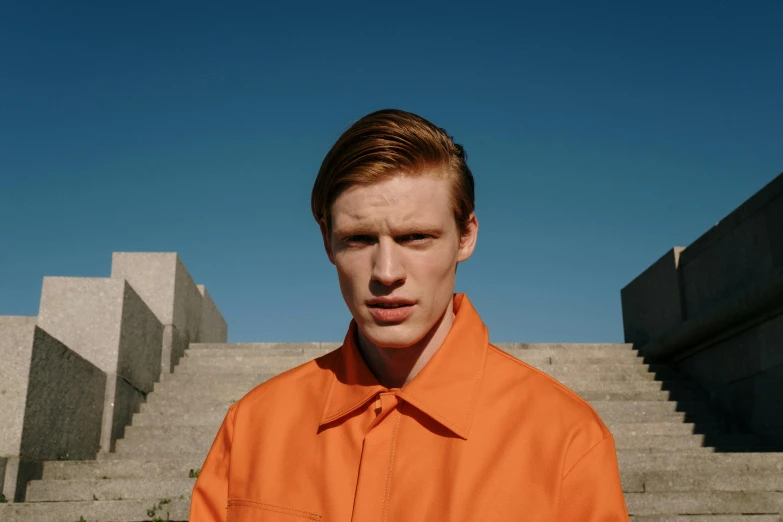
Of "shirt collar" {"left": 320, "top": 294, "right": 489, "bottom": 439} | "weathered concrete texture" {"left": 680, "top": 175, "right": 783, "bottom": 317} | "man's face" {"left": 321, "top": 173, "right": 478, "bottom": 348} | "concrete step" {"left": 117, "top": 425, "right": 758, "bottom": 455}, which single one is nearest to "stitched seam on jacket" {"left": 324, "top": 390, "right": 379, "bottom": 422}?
"shirt collar" {"left": 320, "top": 294, "right": 489, "bottom": 439}

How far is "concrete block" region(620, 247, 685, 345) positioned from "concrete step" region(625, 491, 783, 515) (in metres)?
4.25

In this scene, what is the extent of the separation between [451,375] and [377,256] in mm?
350

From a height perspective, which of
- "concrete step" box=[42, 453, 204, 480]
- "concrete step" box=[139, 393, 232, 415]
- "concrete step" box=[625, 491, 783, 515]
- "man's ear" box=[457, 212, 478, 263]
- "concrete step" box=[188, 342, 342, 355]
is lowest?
"concrete step" box=[625, 491, 783, 515]

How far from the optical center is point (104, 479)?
5.26 m

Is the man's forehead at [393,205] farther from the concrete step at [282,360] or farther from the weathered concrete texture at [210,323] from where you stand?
the weathered concrete texture at [210,323]

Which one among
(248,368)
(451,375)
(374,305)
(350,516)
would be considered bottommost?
(350,516)

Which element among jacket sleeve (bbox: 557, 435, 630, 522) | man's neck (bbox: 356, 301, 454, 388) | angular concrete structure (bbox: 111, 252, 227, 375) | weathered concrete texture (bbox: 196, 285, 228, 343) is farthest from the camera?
weathered concrete texture (bbox: 196, 285, 228, 343)

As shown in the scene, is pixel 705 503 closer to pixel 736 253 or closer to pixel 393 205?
pixel 736 253

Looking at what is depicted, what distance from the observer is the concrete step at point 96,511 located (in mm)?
4699

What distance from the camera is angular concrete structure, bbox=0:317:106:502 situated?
16.5ft

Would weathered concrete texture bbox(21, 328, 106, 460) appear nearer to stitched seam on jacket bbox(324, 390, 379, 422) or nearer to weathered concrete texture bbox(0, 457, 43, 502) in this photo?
weathered concrete texture bbox(0, 457, 43, 502)

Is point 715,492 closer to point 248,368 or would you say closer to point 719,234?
point 719,234

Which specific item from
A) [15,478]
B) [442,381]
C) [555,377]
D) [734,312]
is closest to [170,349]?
[15,478]

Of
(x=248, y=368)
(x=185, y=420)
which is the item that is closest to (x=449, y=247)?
(x=185, y=420)
